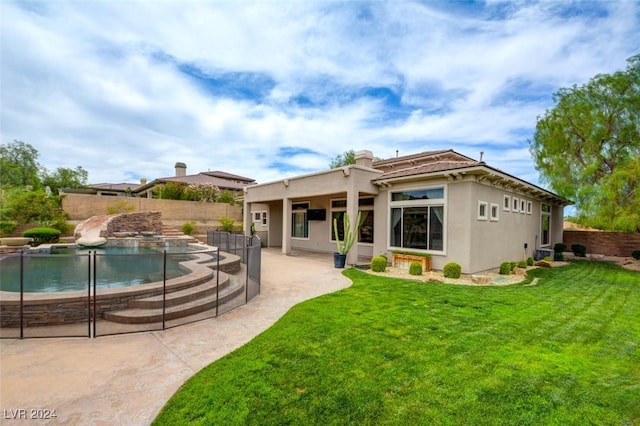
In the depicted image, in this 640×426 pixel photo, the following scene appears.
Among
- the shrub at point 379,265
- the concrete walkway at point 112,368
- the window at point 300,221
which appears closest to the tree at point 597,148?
the shrub at point 379,265

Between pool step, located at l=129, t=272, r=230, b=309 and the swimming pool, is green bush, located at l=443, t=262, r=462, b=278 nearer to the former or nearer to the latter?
pool step, located at l=129, t=272, r=230, b=309

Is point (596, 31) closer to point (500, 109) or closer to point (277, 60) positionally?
point (500, 109)

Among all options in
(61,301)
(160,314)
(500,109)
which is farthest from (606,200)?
(61,301)

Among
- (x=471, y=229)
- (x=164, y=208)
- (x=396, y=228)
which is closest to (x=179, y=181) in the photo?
(x=164, y=208)

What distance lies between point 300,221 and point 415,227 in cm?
911

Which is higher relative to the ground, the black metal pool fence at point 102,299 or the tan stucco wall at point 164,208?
the tan stucco wall at point 164,208

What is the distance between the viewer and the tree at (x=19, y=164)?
112 feet

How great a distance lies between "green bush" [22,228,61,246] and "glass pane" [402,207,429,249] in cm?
1895

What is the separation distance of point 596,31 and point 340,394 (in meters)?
13.9

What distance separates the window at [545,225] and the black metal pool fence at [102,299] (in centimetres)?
1676

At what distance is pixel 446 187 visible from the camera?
10.1 m

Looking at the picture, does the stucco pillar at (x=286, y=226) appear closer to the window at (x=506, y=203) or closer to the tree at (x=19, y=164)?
the window at (x=506, y=203)

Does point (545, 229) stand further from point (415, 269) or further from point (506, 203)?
point (415, 269)

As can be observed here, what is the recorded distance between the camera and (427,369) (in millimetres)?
3502
